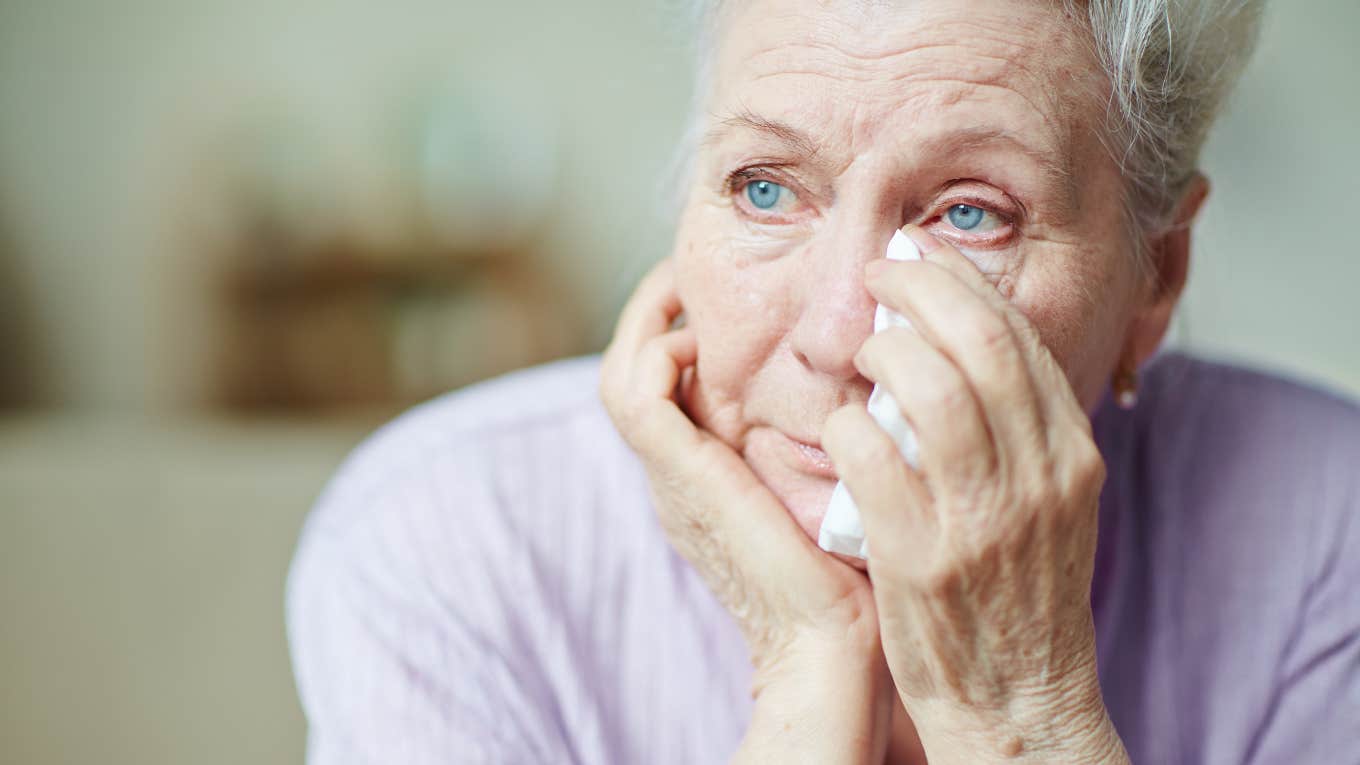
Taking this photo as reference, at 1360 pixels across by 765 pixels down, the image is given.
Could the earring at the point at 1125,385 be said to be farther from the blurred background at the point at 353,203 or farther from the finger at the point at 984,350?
the blurred background at the point at 353,203

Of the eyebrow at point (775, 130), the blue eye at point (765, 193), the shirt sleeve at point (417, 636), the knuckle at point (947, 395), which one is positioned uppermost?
the eyebrow at point (775, 130)

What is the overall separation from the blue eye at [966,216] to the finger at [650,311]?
361 millimetres

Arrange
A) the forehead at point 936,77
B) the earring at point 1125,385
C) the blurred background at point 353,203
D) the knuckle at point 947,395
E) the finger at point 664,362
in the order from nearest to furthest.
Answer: the knuckle at point 947,395 → the forehead at point 936,77 → the finger at point 664,362 → the earring at point 1125,385 → the blurred background at point 353,203

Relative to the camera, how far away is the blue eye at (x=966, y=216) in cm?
104

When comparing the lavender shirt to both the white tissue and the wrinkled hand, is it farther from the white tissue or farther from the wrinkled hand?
the white tissue

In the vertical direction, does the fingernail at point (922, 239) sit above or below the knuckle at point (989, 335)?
above

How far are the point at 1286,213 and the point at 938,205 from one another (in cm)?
336

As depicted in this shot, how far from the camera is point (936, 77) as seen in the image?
97 centimetres

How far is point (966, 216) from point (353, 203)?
3.35m

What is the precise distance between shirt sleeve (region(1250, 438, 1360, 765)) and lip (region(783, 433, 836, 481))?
68 cm

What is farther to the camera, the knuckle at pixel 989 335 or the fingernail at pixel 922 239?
the fingernail at pixel 922 239

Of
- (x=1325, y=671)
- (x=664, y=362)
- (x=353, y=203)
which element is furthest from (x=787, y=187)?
(x=353, y=203)

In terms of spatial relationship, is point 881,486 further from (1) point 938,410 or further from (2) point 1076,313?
(2) point 1076,313

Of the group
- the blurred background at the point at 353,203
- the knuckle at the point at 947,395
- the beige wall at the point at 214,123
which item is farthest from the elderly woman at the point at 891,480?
the beige wall at the point at 214,123
